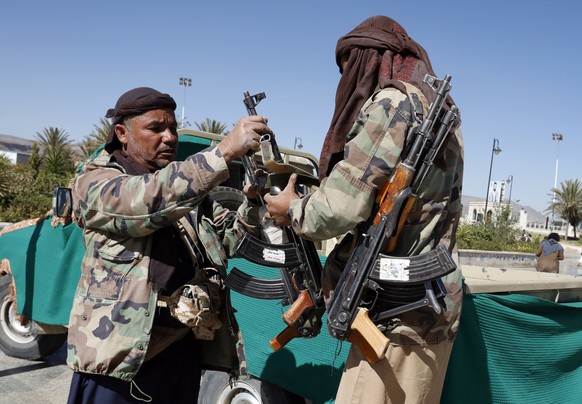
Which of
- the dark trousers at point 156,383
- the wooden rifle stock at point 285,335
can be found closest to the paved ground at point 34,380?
the dark trousers at point 156,383

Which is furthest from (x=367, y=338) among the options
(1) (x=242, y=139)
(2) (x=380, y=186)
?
(1) (x=242, y=139)

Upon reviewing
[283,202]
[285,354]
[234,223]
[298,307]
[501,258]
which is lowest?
[285,354]

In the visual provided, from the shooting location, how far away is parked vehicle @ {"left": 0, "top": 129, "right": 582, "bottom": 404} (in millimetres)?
2707

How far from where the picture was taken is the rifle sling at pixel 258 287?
274 cm

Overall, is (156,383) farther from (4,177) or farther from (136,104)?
(4,177)

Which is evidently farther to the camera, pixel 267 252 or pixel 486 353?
pixel 486 353

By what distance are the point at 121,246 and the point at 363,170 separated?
3.13 ft

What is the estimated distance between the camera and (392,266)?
2.07 meters

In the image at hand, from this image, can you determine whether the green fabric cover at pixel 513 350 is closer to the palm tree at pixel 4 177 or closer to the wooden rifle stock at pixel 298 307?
the wooden rifle stock at pixel 298 307

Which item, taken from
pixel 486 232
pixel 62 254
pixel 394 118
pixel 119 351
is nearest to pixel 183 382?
pixel 119 351

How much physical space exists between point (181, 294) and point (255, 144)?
2.22 ft

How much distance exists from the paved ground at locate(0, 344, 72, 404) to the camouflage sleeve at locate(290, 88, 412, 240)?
331cm

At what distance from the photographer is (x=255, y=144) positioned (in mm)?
2078

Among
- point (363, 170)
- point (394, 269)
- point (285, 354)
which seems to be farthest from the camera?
point (285, 354)
